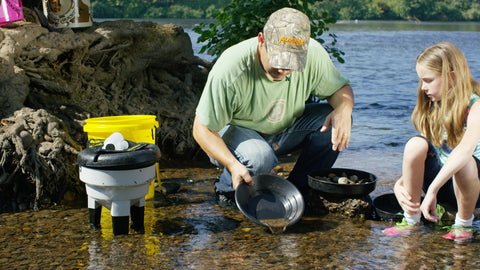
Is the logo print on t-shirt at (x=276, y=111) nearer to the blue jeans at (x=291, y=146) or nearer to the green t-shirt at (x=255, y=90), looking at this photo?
the green t-shirt at (x=255, y=90)

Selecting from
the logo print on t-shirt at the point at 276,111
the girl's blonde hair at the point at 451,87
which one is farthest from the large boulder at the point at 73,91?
the girl's blonde hair at the point at 451,87

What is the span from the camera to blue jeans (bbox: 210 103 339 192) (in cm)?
333

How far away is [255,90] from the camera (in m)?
3.31

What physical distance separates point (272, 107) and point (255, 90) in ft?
0.61

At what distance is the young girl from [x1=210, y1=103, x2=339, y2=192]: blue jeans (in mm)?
663

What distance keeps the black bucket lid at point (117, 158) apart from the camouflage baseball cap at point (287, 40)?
0.88m

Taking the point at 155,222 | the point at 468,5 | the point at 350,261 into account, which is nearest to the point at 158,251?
the point at 155,222

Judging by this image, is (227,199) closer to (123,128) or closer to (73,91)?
(123,128)

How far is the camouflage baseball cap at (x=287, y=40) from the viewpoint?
9.76 ft

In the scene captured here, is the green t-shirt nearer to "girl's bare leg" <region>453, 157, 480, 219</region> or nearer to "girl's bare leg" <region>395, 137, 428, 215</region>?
"girl's bare leg" <region>395, 137, 428, 215</region>

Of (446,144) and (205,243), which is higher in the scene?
(446,144)

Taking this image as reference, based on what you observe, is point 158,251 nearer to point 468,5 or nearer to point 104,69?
point 104,69

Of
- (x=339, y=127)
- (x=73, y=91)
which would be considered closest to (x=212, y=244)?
(x=339, y=127)

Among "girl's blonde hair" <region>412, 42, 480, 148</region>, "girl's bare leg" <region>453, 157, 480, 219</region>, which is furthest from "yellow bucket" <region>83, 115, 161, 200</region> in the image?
"girl's bare leg" <region>453, 157, 480, 219</region>
